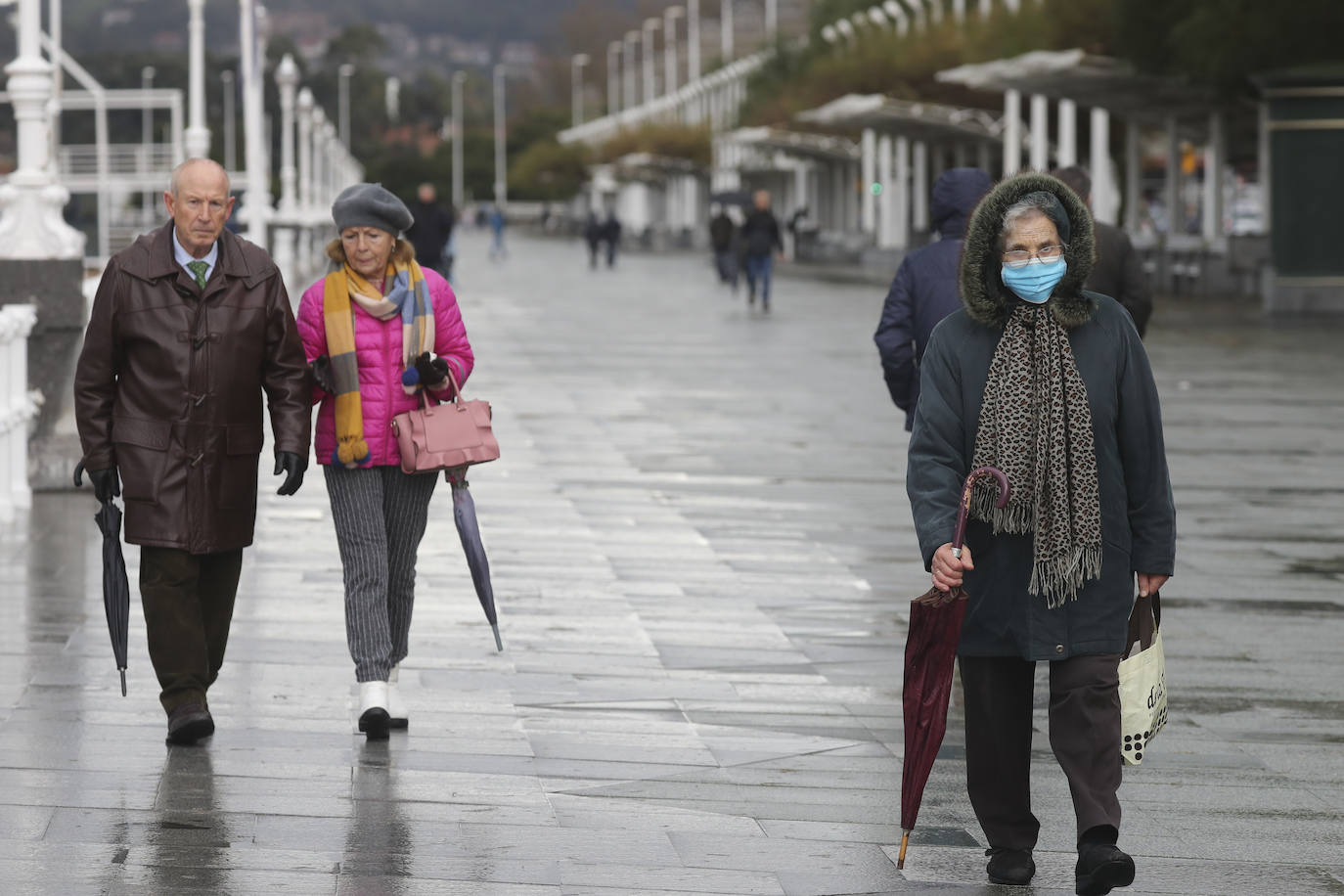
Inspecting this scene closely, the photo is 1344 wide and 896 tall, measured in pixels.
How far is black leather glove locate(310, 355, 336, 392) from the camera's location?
6.45 metres

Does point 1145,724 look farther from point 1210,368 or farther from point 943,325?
point 1210,368

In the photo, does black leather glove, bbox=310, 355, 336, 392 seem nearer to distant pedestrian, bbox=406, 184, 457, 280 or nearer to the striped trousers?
the striped trousers

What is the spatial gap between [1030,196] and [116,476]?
271cm

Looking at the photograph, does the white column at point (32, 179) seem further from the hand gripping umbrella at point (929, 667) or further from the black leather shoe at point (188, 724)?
the hand gripping umbrella at point (929, 667)

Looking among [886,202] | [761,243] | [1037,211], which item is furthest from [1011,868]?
[886,202]

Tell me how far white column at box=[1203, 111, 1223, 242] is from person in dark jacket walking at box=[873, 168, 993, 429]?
30733mm

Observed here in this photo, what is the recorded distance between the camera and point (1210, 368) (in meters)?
20.6

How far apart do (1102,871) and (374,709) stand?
91.2 inches

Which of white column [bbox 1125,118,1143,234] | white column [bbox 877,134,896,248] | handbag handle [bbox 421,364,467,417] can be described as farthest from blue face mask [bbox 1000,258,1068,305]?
white column [bbox 877,134,896,248]

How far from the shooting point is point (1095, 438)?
16.0 feet

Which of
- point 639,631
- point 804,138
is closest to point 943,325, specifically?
point 639,631

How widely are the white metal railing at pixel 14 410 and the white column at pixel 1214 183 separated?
29284 mm

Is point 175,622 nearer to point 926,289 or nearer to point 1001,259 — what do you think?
point 1001,259

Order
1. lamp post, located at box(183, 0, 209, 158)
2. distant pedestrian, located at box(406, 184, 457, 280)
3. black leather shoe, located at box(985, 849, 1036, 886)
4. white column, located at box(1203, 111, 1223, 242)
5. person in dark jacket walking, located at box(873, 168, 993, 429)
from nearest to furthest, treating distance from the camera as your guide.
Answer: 1. black leather shoe, located at box(985, 849, 1036, 886)
2. person in dark jacket walking, located at box(873, 168, 993, 429)
3. distant pedestrian, located at box(406, 184, 457, 280)
4. lamp post, located at box(183, 0, 209, 158)
5. white column, located at box(1203, 111, 1223, 242)
